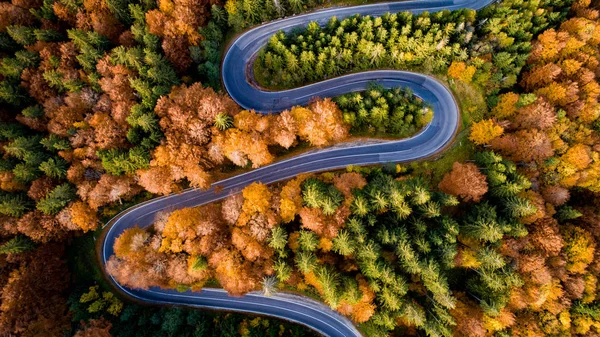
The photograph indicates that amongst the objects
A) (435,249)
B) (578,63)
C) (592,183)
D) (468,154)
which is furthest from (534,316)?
(578,63)

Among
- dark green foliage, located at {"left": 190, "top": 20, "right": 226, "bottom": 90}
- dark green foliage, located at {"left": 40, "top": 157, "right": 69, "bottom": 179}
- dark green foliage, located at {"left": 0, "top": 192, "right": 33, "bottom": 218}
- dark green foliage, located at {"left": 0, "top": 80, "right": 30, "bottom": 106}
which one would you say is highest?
dark green foliage, located at {"left": 190, "top": 20, "right": 226, "bottom": 90}

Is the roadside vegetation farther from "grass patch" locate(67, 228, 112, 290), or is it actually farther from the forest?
"grass patch" locate(67, 228, 112, 290)

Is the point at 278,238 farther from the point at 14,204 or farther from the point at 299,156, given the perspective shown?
the point at 14,204

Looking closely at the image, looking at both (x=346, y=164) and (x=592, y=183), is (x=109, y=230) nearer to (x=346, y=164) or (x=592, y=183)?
(x=346, y=164)

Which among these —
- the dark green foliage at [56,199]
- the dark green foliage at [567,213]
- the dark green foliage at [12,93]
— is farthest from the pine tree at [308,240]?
the dark green foliage at [12,93]

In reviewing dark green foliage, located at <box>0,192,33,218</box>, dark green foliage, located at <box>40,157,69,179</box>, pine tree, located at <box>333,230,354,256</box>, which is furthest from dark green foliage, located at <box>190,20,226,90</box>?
pine tree, located at <box>333,230,354,256</box>

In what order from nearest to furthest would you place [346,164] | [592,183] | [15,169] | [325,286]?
1. [325,286]
2. [15,169]
3. [592,183]
4. [346,164]

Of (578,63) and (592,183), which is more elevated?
(578,63)
